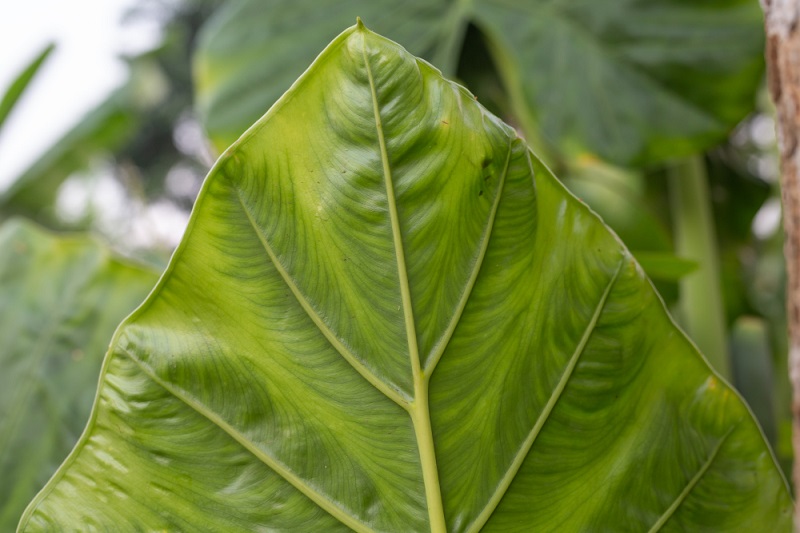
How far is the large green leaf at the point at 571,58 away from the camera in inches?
31.6

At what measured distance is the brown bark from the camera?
400 millimetres

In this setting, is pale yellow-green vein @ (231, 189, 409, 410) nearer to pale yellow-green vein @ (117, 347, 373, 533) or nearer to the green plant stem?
pale yellow-green vein @ (117, 347, 373, 533)

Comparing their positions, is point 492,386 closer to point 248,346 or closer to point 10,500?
point 248,346

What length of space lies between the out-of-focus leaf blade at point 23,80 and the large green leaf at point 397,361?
916 millimetres

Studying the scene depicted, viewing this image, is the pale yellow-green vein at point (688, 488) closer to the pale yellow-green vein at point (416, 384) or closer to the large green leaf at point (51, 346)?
the pale yellow-green vein at point (416, 384)

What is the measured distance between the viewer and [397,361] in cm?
37

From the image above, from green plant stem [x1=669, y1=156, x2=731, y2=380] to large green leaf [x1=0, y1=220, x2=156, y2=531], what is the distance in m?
0.63

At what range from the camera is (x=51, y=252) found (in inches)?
30.1

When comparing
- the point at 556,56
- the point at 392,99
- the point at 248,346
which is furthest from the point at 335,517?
the point at 556,56

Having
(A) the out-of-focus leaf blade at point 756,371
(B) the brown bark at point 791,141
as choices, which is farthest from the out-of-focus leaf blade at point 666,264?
(A) the out-of-focus leaf blade at point 756,371

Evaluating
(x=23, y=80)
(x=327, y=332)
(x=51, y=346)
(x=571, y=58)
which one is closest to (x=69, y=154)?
(x=23, y=80)

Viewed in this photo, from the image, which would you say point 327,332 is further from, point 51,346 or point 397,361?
point 51,346

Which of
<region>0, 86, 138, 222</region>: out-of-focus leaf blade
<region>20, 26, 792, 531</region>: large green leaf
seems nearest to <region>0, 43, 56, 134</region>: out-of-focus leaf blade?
<region>0, 86, 138, 222</region>: out-of-focus leaf blade

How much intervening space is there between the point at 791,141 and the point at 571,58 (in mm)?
498
